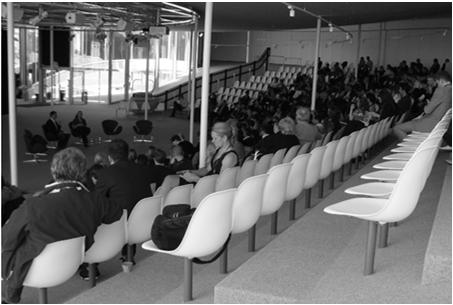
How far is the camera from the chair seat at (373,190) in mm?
3773

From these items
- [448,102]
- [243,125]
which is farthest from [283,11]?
[448,102]

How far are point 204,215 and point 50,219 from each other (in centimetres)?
89

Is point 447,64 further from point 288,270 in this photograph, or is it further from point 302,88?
point 288,270

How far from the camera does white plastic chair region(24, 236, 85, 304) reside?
3365 mm

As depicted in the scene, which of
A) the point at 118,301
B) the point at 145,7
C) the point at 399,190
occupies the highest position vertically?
the point at 145,7

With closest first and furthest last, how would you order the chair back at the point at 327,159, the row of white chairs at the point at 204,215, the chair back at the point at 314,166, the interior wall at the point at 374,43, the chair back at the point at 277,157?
the row of white chairs at the point at 204,215
the chair back at the point at 314,166
the chair back at the point at 327,159
the chair back at the point at 277,157
the interior wall at the point at 374,43

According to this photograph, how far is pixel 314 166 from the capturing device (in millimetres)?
5426

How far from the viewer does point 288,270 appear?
3.71m

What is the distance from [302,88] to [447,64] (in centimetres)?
792

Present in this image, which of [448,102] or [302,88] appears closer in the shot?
[448,102]

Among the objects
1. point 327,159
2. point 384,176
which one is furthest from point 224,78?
point 384,176

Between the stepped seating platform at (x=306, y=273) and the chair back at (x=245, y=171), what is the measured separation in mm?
528

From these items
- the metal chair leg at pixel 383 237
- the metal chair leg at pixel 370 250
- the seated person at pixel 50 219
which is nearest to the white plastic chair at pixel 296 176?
the metal chair leg at pixel 383 237

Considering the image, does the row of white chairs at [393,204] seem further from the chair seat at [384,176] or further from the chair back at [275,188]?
the chair back at [275,188]
